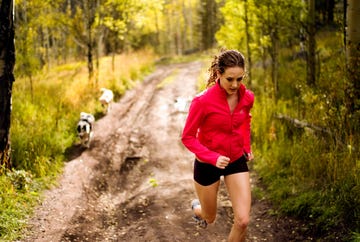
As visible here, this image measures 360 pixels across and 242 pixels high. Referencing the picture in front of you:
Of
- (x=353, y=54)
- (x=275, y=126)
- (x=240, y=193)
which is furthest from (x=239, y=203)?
(x=275, y=126)

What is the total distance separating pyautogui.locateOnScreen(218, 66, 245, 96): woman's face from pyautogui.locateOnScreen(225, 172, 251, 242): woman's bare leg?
Answer: 32.5 inches

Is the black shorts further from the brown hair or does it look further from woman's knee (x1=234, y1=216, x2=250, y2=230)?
the brown hair

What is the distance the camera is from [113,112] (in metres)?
13.2

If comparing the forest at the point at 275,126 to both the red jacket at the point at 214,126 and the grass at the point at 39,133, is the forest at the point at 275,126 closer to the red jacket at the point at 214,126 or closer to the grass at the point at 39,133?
the grass at the point at 39,133

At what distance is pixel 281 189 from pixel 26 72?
7.71 meters

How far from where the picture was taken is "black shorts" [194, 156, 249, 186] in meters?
3.80

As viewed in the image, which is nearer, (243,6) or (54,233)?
(54,233)

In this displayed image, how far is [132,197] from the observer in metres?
7.20

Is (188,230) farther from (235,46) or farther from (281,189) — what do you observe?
(235,46)

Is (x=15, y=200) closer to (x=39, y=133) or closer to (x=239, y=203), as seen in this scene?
(x=39, y=133)

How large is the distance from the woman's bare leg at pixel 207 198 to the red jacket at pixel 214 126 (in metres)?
0.33

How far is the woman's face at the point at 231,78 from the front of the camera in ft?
11.6

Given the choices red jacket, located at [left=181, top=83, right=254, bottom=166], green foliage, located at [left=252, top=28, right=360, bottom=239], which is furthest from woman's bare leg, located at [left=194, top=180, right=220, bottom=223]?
green foliage, located at [left=252, top=28, right=360, bottom=239]

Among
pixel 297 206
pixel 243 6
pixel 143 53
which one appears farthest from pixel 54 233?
pixel 143 53
